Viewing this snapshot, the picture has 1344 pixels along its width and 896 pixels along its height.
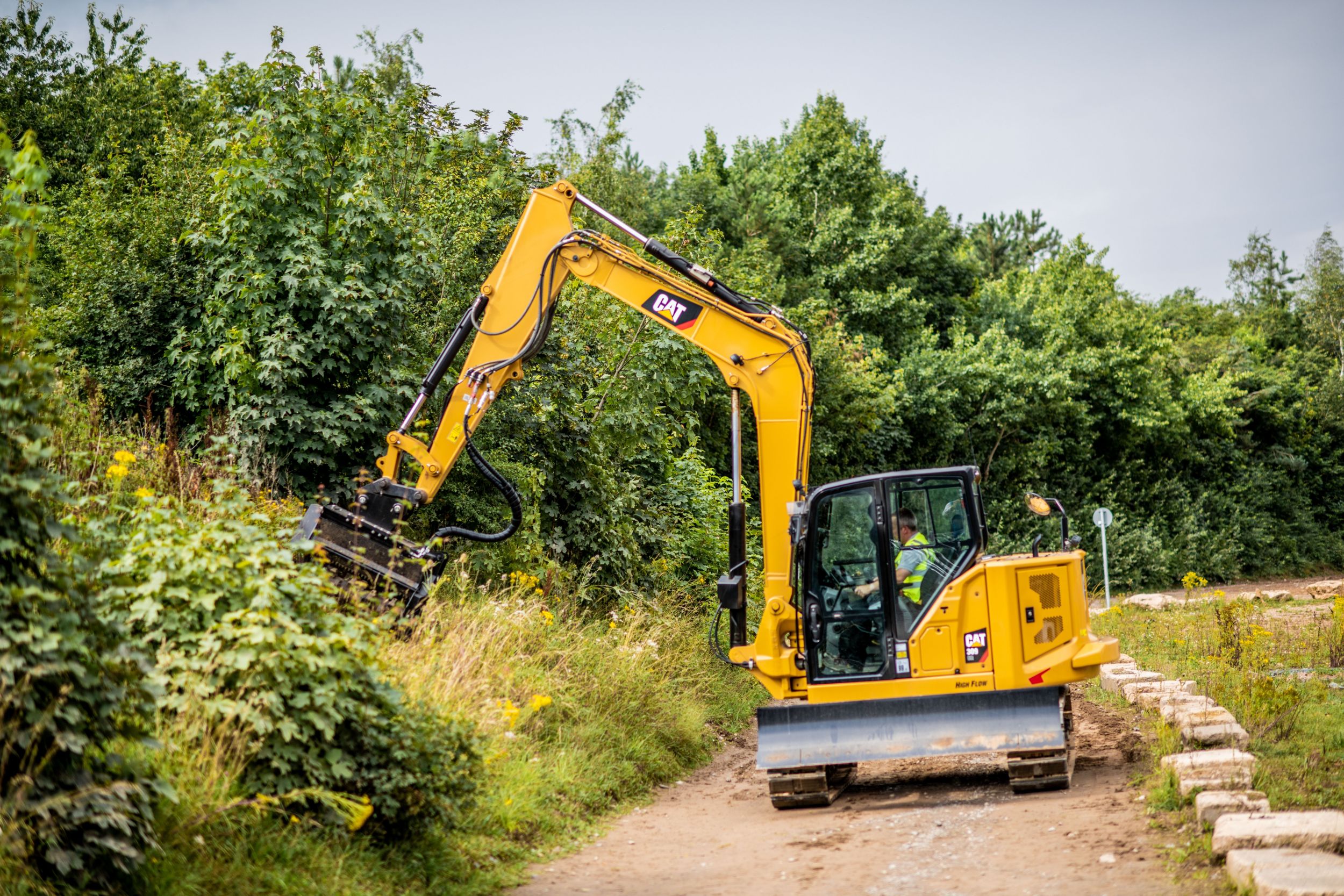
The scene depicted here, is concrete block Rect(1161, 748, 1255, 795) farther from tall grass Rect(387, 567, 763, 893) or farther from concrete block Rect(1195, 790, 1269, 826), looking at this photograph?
tall grass Rect(387, 567, 763, 893)

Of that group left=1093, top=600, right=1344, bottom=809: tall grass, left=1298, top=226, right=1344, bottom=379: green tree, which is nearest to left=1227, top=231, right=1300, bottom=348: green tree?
left=1298, top=226, right=1344, bottom=379: green tree

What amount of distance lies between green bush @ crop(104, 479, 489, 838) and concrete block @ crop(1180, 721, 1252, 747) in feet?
17.7

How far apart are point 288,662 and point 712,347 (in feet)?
16.3

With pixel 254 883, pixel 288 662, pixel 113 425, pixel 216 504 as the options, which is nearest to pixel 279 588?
pixel 288 662

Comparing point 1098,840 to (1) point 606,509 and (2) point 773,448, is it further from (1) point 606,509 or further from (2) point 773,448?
(1) point 606,509

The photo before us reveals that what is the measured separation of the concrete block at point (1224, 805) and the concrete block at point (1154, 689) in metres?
4.13

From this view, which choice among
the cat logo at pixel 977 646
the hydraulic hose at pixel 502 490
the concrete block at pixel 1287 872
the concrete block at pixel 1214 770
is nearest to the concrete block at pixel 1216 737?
the concrete block at pixel 1214 770

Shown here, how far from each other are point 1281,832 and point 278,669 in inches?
199

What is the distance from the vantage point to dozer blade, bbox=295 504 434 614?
8375mm

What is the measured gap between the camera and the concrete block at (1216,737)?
8.34 m

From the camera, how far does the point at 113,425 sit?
11148mm

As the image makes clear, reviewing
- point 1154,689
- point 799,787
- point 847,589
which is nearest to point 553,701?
point 799,787

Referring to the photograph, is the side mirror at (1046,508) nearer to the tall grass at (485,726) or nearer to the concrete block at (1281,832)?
the concrete block at (1281,832)

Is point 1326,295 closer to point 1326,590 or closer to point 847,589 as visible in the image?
point 1326,590
